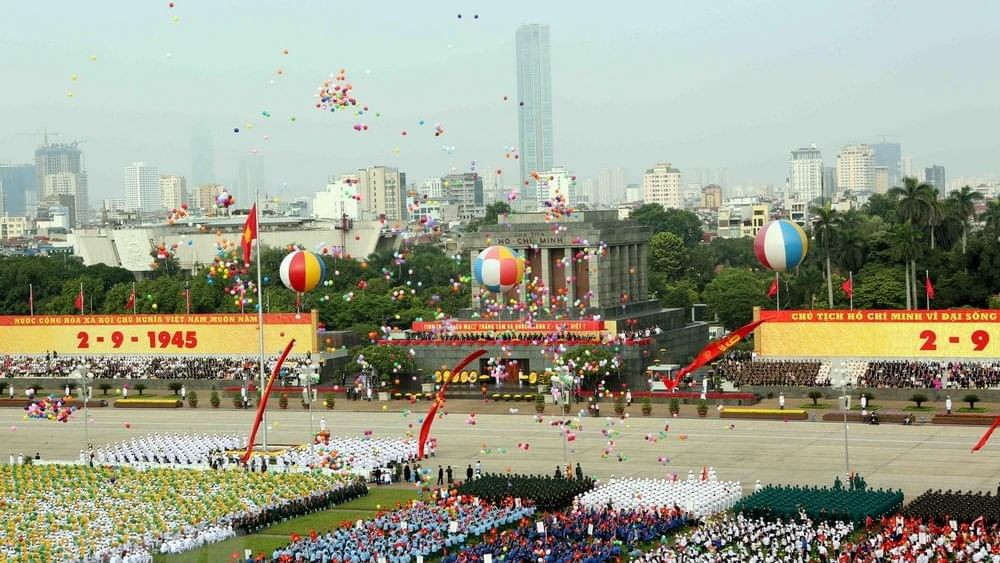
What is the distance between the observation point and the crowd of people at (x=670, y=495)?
4581 cm

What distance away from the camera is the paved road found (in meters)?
53.3

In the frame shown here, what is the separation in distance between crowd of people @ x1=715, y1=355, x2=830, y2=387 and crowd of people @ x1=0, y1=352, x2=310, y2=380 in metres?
24.1

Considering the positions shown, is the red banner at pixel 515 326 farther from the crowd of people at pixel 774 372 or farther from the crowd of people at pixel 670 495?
the crowd of people at pixel 670 495

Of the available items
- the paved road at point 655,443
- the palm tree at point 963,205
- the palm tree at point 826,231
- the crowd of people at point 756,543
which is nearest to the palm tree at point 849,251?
the palm tree at point 826,231

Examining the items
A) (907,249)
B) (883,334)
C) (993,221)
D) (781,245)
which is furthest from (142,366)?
(993,221)

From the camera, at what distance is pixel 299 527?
156ft

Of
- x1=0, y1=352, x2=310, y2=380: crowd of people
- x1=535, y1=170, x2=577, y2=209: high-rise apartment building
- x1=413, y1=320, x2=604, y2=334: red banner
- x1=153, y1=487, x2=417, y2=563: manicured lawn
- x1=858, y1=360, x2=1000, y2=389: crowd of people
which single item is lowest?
x1=153, y1=487, x2=417, y2=563: manicured lawn

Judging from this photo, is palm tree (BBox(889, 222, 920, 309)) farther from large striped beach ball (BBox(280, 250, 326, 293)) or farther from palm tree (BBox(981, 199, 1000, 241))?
large striped beach ball (BBox(280, 250, 326, 293))

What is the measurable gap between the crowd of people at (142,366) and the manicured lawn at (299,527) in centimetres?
3334

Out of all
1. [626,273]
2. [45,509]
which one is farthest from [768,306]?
[45,509]

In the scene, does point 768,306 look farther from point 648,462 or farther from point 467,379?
point 648,462

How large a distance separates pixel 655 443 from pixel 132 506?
22.0m

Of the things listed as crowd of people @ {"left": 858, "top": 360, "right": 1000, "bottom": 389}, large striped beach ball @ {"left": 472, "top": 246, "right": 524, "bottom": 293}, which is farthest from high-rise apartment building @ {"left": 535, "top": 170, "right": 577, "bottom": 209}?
crowd of people @ {"left": 858, "top": 360, "right": 1000, "bottom": 389}

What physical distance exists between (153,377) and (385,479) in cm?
3767
